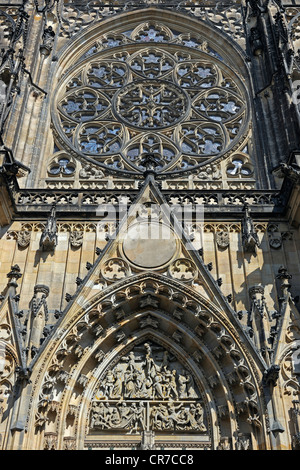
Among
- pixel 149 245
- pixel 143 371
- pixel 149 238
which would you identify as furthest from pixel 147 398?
pixel 149 238

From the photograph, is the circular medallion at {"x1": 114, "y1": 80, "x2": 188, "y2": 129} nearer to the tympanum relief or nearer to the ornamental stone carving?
the ornamental stone carving

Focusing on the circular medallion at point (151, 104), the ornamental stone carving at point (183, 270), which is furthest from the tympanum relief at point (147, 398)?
the circular medallion at point (151, 104)

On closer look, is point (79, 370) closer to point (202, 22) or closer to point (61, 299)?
point (61, 299)

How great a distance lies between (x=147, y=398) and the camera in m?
11.0

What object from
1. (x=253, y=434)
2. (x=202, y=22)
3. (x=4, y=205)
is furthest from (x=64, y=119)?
(x=253, y=434)

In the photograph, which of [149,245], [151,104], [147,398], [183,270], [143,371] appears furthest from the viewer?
[151,104]

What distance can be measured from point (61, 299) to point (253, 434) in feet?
14.8

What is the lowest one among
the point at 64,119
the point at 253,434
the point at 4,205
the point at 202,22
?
the point at 253,434

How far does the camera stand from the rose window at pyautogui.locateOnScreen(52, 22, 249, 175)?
597 inches

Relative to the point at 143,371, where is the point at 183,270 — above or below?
above

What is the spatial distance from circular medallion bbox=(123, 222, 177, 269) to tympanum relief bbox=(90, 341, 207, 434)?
1.85 m

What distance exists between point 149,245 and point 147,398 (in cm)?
315

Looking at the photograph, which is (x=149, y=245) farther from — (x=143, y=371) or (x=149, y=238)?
(x=143, y=371)

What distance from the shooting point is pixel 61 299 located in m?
11.5
